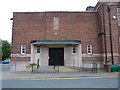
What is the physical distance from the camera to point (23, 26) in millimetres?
18734

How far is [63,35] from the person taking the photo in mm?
18750

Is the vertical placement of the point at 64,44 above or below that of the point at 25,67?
above

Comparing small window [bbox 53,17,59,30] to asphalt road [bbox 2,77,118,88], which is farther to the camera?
small window [bbox 53,17,59,30]

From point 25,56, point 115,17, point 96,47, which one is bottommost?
point 25,56

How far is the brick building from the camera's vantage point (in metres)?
18.0

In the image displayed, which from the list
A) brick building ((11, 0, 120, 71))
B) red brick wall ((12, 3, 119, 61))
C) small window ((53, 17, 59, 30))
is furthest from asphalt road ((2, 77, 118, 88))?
small window ((53, 17, 59, 30))

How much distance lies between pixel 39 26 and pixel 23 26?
209cm

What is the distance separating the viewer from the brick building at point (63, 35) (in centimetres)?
1795

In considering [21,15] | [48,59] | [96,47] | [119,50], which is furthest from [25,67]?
[119,50]

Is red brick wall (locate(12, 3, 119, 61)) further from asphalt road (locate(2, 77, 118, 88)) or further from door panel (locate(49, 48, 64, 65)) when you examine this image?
asphalt road (locate(2, 77, 118, 88))

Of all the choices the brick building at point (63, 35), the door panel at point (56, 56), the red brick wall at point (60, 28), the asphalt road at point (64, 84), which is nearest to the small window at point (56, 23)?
the brick building at point (63, 35)

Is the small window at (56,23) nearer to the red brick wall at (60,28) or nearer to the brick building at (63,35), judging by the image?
the brick building at (63,35)

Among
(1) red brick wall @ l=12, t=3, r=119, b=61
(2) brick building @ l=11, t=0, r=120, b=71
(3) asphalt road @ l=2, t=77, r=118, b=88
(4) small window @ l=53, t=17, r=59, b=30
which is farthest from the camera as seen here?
(4) small window @ l=53, t=17, r=59, b=30

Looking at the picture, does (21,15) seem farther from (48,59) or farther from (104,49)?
(104,49)
